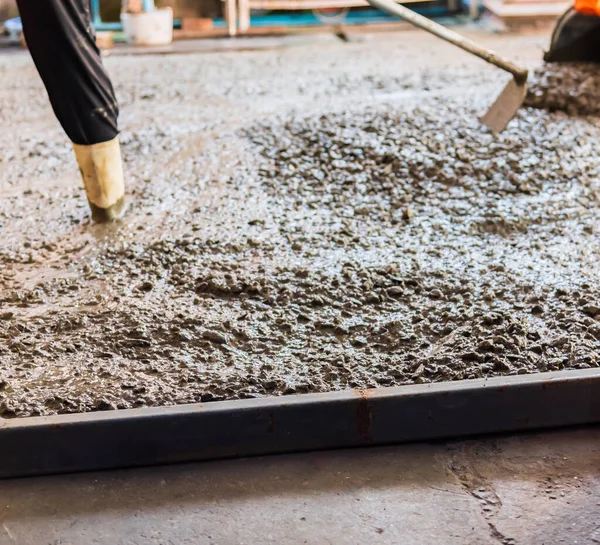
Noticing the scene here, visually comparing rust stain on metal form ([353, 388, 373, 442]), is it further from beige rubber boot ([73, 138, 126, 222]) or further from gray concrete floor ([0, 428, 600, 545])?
beige rubber boot ([73, 138, 126, 222])

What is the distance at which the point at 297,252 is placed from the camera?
10.4 feet

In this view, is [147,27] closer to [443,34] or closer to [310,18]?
[310,18]

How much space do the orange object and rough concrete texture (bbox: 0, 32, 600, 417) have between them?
2.23 feet

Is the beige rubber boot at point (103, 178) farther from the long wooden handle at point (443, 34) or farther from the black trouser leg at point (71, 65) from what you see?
the long wooden handle at point (443, 34)

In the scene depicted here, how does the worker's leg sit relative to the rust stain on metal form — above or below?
above

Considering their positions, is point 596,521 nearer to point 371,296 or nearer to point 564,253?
point 371,296

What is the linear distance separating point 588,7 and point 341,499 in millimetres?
3941

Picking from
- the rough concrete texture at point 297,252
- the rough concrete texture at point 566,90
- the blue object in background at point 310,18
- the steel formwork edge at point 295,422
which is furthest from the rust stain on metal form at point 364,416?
the blue object in background at point 310,18

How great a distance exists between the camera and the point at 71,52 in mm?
2951

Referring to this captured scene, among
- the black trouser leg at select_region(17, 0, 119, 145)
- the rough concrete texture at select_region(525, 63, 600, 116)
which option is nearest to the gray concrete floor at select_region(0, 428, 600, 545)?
the black trouser leg at select_region(17, 0, 119, 145)

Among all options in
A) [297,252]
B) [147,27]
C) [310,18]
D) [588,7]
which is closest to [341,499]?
[297,252]

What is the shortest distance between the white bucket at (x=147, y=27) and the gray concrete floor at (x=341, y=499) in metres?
6.24

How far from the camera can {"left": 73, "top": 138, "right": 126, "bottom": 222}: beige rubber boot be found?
10.8 ft

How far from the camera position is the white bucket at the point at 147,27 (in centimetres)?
748
